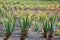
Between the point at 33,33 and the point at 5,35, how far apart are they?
1.51m

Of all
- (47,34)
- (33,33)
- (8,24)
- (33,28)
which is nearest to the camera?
(8,24)

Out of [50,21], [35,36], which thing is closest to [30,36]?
[35,36]

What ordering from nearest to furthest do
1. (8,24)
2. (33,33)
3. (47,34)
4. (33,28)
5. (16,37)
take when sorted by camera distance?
(8,24) → (47,34) → (16,37) → (33,33) → (33,28)

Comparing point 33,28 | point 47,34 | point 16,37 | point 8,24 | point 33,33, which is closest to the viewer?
point 8,24

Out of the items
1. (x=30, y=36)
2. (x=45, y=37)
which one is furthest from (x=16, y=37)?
(x=45, y=37)

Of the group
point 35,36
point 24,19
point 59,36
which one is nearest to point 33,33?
point 35,36

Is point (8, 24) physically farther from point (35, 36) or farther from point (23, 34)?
point (35, 36)

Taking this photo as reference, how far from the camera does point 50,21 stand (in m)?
5.79

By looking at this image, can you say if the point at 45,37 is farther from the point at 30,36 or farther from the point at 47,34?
the point at 30,36

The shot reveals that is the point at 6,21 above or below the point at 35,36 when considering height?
above

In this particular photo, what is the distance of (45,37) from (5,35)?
1.05 meters

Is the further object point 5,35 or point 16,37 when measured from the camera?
point 16,37

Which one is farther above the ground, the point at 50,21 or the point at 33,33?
the point at 50,21

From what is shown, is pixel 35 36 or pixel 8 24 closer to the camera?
pixel 8 24
